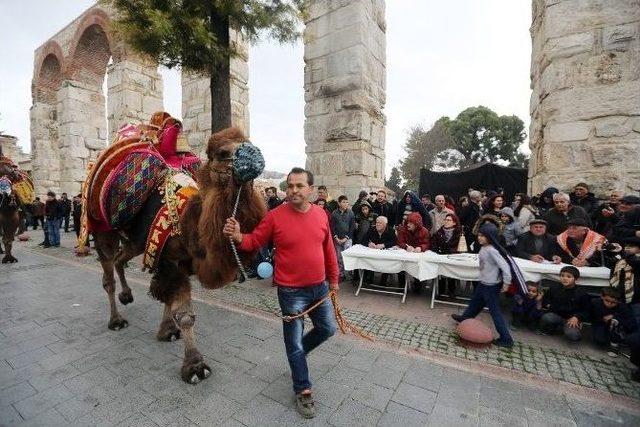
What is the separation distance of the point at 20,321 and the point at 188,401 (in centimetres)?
315

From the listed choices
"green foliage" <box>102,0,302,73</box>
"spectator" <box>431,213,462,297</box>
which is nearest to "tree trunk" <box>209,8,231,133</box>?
"green foliage" <box>102,0,302,73</box>

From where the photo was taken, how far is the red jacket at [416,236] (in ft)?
17.7

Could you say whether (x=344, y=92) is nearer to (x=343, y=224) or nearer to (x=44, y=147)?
(x=343, y=224)

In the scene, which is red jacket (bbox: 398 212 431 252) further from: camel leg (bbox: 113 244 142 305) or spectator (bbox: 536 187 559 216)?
camel leg (bbox: 113 244 142 305)

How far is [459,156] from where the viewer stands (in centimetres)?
3403

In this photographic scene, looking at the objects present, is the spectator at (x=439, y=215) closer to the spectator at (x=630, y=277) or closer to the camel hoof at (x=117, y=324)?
the spectator at (x=630, y=277)

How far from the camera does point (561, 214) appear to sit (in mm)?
4699

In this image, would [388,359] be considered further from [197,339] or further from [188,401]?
[197,339]

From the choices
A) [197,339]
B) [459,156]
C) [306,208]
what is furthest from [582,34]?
[459,156]

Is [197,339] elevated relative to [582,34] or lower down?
lower down

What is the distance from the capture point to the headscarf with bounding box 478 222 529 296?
365 centimetres

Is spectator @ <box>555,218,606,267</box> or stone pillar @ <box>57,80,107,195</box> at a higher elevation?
stone pillar @ <box>57,80,107,195</box>

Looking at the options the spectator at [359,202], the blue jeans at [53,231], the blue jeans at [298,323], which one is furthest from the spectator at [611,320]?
the blue jeans at [53,231]

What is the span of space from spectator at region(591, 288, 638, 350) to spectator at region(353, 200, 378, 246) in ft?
10.9
